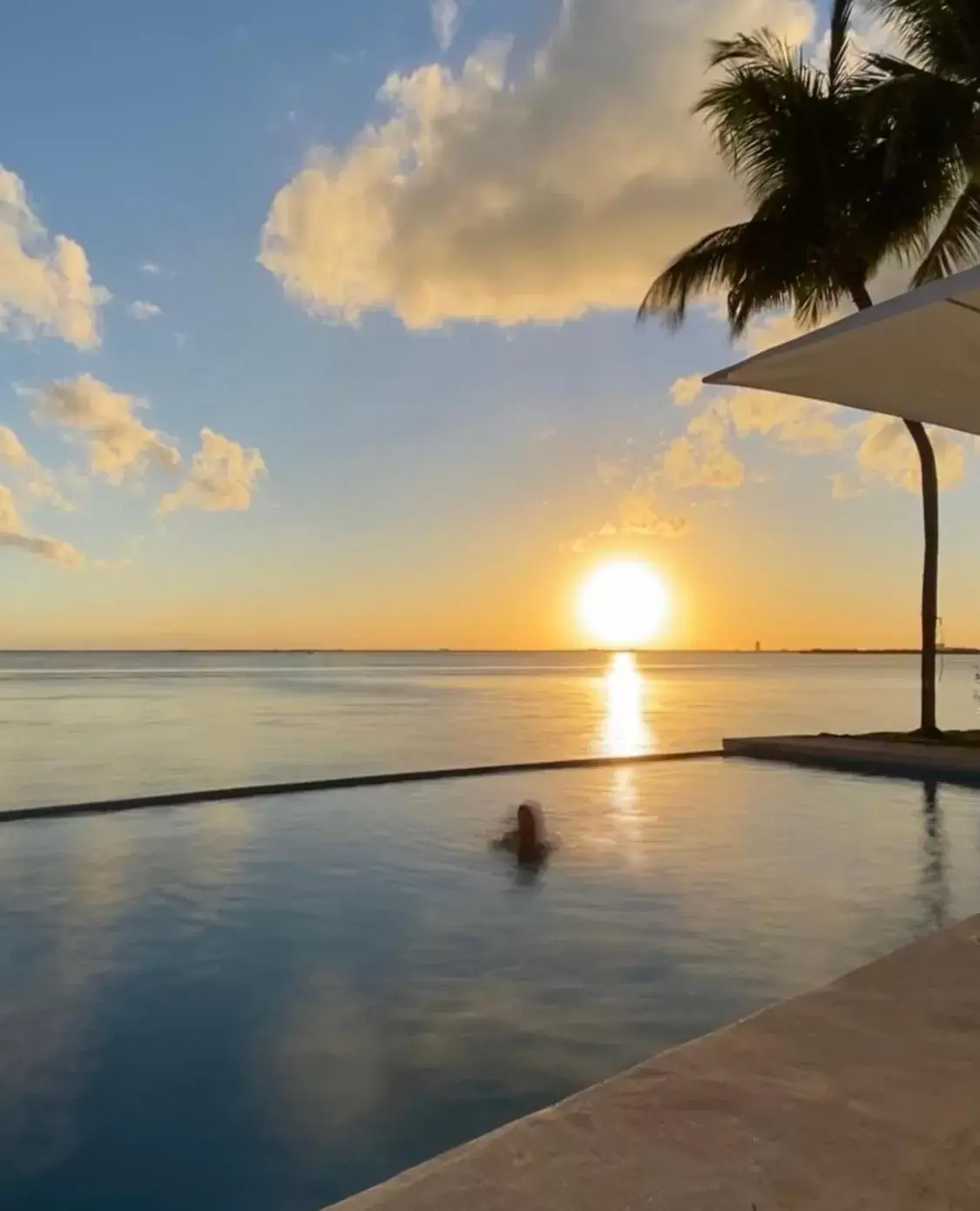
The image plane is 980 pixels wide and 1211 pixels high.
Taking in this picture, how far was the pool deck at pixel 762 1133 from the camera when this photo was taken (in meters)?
2.20

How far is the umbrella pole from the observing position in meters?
13.5

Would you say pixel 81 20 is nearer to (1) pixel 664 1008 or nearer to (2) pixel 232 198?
(2) pixel 232 198

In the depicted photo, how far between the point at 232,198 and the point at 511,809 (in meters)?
9.12

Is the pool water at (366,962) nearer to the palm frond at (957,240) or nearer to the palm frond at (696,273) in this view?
the palm frond at (957,240)

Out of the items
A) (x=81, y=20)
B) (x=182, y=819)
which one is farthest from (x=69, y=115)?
(x=182, y=819)

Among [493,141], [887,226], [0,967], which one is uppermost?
[493,141]

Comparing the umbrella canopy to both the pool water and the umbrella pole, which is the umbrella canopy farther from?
the umbrella pole

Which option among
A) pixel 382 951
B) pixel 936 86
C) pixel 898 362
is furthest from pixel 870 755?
pixel 898 362

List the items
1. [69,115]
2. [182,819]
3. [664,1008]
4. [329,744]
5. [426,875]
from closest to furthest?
1. [664,1008]
2. [426,875]
3. [182,819]
4. [69,115]
5. [329,744]

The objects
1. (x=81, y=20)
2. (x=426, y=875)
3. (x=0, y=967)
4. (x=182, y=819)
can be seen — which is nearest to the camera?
(x=0, y=967)

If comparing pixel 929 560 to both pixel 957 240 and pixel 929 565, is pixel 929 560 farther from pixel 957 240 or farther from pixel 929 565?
pixel 957 240

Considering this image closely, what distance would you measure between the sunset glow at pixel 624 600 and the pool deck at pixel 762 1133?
31.4 meters

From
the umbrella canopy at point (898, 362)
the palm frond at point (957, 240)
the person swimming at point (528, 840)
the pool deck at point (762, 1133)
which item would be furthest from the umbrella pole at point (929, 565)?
the pool deck at point (762, 1133)

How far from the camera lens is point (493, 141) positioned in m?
13.0
